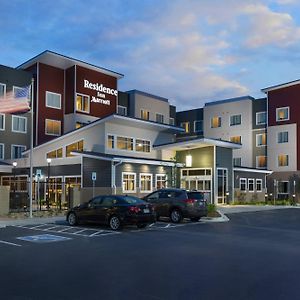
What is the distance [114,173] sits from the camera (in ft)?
110

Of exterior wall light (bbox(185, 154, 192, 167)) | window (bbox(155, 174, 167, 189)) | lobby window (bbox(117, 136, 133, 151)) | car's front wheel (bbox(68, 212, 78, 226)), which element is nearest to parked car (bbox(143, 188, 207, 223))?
car's front wheel (bbox(68, 212, 78, 226))

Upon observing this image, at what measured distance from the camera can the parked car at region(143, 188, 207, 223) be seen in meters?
22.4

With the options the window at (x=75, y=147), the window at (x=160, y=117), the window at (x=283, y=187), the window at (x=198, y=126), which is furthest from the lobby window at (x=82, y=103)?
the window at (x=283, y=187)

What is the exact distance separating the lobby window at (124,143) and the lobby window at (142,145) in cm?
75

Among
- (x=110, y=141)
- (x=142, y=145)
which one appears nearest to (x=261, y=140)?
(x=142, y=145)

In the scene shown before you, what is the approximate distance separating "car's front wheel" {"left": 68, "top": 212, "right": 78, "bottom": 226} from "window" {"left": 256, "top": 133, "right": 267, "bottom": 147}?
1524 inches

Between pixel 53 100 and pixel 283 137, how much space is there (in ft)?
86.4

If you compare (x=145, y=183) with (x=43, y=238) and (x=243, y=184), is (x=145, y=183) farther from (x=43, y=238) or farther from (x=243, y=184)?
(x=43, y=238)

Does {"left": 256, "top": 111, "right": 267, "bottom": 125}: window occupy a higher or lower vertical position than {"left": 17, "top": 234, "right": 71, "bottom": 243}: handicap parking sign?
higher

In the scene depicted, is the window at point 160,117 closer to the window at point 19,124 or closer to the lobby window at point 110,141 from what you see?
the window at point 19,124

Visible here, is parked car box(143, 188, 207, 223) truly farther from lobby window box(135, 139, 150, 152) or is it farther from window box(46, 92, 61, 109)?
window box(46, 92, 61, 109)

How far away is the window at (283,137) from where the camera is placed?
5269 centimetres

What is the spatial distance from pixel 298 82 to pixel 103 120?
85.4 feet

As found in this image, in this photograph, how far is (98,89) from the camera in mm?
49844
